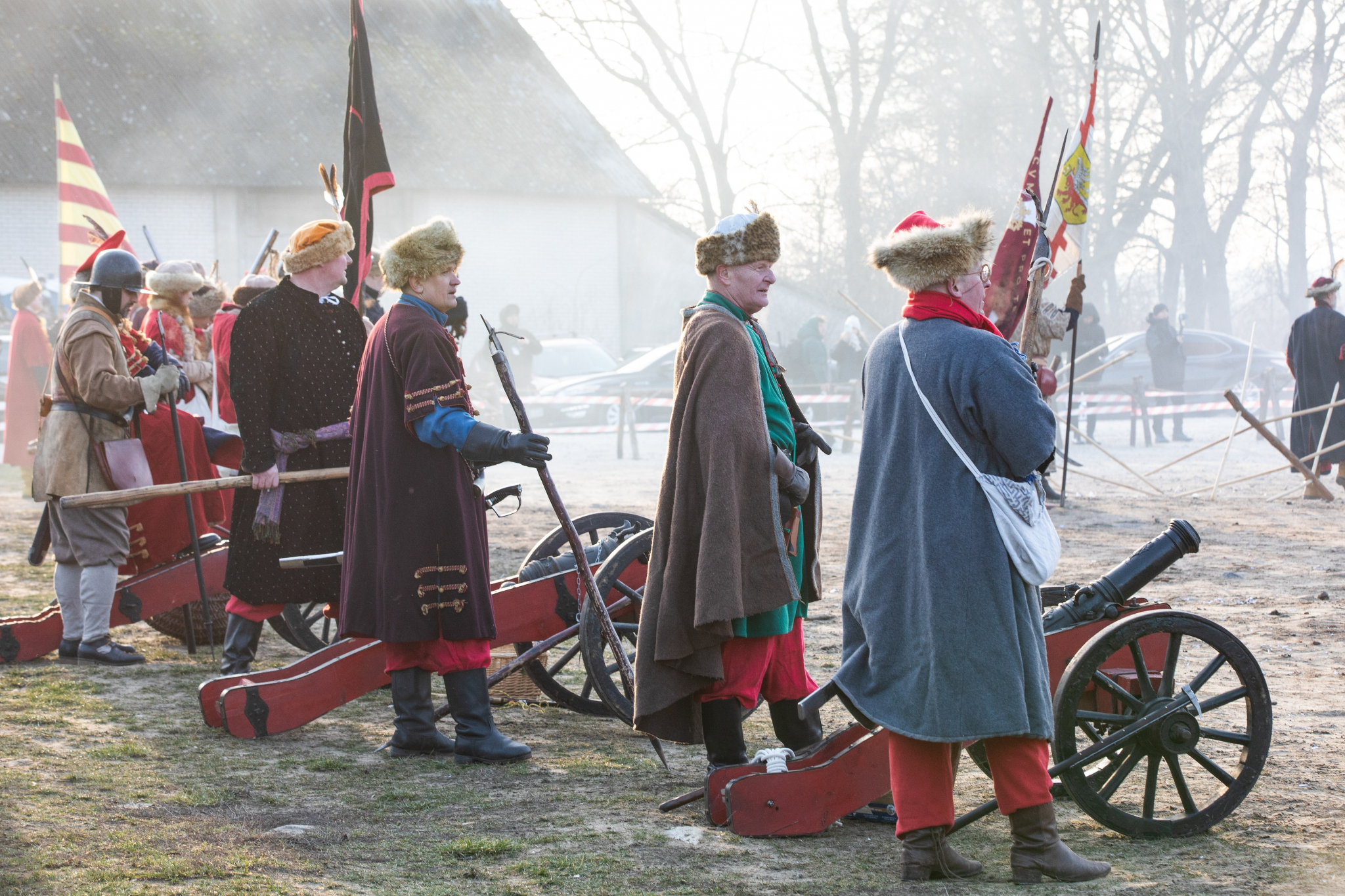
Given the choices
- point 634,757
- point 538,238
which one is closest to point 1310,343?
point 634,757

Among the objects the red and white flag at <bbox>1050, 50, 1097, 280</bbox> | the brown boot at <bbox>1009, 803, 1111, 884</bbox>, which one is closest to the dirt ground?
the brown boot at <bbox>1009, 803, 1111, 884</bbox>

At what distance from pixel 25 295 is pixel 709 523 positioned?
953 centimetres

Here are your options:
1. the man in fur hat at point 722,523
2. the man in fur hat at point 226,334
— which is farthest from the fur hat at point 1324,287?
the man in fur hat at point 722,523

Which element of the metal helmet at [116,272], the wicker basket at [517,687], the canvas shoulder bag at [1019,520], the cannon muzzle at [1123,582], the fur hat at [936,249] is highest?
the metal helmet at [116,272]

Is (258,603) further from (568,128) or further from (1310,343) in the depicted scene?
(568,128)

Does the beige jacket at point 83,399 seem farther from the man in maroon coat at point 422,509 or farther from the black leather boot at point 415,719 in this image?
the black leather boot at point 415,719

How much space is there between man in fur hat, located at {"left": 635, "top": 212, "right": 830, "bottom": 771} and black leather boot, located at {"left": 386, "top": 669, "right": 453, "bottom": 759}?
0.96m

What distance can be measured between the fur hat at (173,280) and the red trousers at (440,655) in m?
2.75

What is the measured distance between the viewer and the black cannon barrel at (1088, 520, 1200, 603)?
11.6 feet

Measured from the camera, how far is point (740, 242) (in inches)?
147

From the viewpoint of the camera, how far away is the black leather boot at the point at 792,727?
156 inches

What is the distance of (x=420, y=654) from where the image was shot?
171 inches

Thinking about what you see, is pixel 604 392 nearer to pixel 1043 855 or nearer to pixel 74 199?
pixel 74 199

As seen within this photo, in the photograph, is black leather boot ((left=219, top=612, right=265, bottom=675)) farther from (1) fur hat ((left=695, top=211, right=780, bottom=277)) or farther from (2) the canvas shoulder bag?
(2) the canvas shoulder bag
